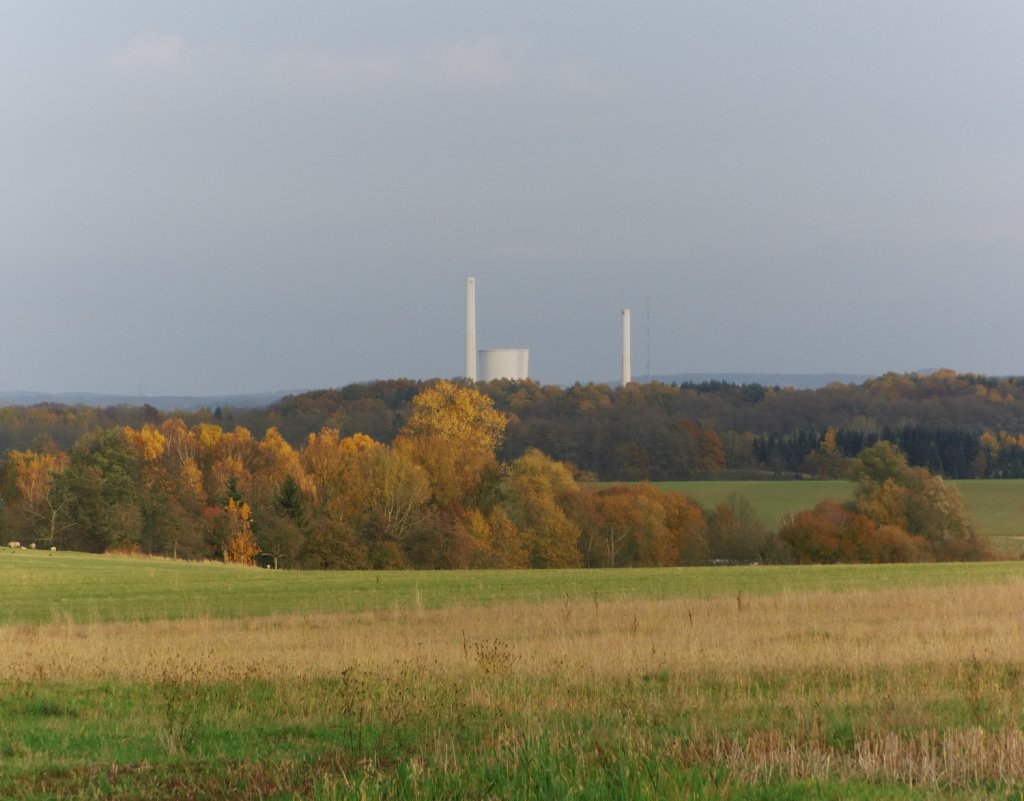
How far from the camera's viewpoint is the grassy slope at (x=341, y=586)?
93.7 ft

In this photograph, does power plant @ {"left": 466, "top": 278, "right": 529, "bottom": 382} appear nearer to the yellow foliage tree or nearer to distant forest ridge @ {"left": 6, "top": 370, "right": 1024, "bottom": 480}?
distant forest ridge @ {"left": 6, "top": 370, "right": 1024, "bottom": 480}

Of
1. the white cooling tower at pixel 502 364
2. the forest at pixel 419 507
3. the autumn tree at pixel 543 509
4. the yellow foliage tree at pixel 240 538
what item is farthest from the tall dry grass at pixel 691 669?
the white cooling tower at pixel 502 364

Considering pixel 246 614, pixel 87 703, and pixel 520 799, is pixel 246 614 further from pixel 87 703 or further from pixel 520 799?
pixel 520 799

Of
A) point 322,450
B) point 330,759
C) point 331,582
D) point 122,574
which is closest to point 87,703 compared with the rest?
point 330,759

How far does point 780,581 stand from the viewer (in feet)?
117

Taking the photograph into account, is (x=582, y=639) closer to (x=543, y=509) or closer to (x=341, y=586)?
(x=341, y=586)

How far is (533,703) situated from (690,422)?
107602 mm

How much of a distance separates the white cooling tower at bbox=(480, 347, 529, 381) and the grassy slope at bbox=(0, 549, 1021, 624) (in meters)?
89.6

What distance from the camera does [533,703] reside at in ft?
36.5

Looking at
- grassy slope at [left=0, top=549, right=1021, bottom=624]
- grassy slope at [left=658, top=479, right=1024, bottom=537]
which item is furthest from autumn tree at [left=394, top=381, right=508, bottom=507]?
grassy slope at [left=0, top=549, right=1021, bottom=624]

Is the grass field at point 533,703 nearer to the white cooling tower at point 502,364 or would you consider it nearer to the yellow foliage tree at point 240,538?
the yellow foliage tree at point 240,538

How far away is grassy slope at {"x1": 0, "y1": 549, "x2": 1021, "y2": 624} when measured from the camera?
2856 centimetres

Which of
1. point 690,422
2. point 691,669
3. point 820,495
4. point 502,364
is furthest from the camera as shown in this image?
point 502,364

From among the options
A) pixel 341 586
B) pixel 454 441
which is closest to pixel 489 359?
pixel 454 441
